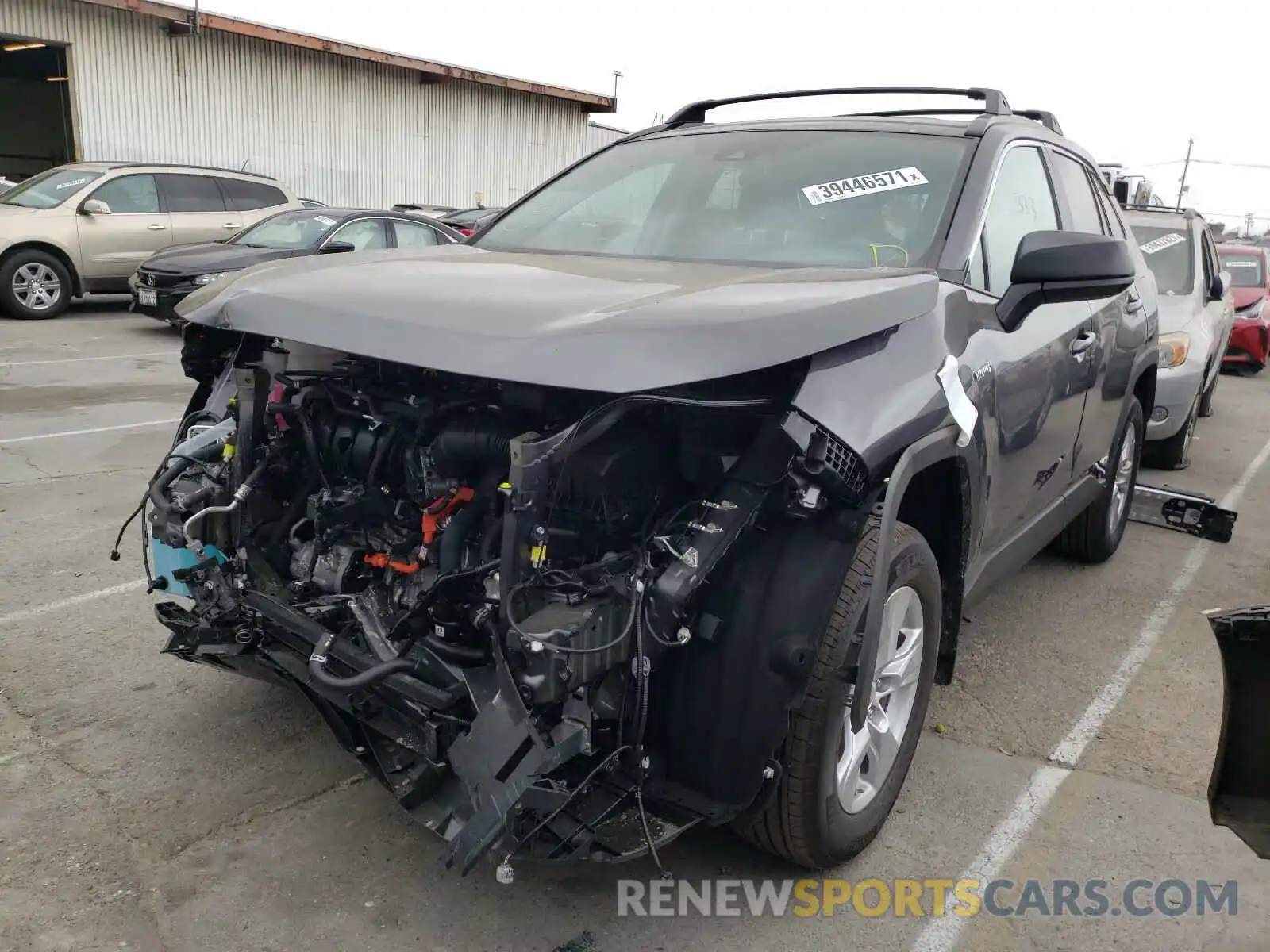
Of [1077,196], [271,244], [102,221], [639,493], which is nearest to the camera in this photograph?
[639,493]

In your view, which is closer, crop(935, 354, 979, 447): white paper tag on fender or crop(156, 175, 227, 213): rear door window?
crop(935, 354, 979, 447): white paper tag on fender

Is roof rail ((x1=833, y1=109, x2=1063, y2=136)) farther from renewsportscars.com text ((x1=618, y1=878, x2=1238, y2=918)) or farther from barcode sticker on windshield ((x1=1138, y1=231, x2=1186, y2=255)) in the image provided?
barcode sticker on windshield ((x1=1138, y1=231, x2=1186, y2=255))

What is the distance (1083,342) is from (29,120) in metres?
28.6

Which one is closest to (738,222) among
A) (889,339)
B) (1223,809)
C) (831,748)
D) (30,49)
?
(889,339)

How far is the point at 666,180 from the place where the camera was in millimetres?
3734

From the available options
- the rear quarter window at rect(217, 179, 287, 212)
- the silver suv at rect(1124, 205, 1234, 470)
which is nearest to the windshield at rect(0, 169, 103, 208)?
the rear quarter window at rect(217, 179, 287, 212)

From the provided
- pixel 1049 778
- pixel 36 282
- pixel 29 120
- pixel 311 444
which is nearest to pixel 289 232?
pixel 36 282

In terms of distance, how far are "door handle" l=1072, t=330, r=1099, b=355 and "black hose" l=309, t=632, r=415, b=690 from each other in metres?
2.62

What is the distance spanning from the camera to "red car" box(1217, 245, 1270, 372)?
41.3ft

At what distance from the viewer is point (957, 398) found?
2646mm

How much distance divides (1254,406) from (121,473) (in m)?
10.9

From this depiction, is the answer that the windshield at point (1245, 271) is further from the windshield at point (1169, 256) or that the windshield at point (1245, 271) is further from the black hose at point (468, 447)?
the black hose at point (468, 447)

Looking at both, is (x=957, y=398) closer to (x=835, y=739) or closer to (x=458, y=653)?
(x=835, y=739)

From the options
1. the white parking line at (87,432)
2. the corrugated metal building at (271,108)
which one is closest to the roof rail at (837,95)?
the white parking line at (87,432)
